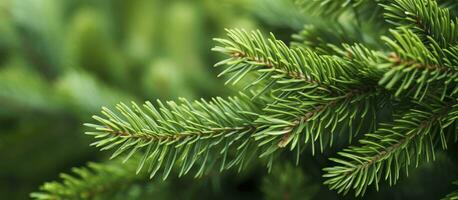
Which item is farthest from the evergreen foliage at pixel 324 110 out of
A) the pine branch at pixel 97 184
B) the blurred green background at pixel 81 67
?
the blurred green background at pixel 81 67

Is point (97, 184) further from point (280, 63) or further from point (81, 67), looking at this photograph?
point (81, 67)

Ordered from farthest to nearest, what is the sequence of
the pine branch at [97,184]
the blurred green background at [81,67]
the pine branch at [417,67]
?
the blurred green background at [81,67]
the pine branch at [97,184]
the pine branch at [417,67]

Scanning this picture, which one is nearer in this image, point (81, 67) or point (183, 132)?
point (183, 132)

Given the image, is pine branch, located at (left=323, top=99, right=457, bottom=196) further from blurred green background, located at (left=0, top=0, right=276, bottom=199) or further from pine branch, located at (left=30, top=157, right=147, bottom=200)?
blurred green background, located at (left=0, top=0, right=276, bottom=199)

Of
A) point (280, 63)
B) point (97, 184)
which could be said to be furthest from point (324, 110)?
point (97, 184)

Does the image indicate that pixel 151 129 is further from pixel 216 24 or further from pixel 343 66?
pixel 216 24

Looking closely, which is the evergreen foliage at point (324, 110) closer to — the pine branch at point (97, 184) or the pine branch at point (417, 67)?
the pine branch at point (417, 67)

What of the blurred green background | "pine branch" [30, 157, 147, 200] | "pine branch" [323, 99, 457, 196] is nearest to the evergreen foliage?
"pine branch" [323, 99, 457, 196]

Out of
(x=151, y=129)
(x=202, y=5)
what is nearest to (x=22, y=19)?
(x=202, y=5)
